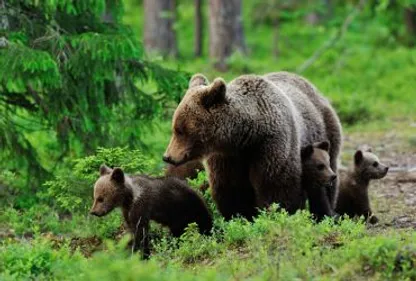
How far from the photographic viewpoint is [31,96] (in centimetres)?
1180

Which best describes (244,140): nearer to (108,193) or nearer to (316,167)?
(316,167)

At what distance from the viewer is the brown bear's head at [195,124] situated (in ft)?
27.5

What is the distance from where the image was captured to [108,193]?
849 cm

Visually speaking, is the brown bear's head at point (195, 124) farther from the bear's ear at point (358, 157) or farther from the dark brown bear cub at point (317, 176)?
the bear's ear at point (358, 157)

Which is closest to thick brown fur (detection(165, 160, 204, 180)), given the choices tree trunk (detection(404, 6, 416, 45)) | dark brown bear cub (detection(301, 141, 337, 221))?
dark brown bear cub (detection(301, 141, 337, 221))

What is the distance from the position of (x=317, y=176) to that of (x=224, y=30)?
50.2ft

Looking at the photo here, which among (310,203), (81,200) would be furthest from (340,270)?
(81,200)

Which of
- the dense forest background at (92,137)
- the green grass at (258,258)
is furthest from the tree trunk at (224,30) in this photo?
the green grass at (258,258)

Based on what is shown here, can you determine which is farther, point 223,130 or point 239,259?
point 223,130

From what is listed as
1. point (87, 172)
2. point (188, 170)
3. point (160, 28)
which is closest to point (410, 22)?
point (160, 28)

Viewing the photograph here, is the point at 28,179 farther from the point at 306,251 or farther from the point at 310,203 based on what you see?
the point at 306,251

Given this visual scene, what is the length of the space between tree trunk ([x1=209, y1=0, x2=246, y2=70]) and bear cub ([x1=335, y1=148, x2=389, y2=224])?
13.3 meters

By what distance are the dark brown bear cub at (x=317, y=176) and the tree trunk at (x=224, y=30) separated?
14.7 meters

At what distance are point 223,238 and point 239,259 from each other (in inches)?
45.1
